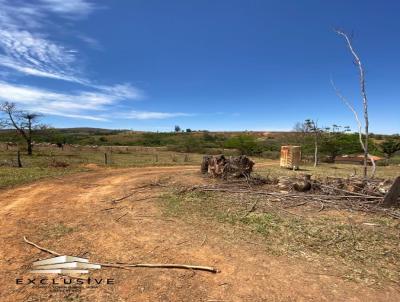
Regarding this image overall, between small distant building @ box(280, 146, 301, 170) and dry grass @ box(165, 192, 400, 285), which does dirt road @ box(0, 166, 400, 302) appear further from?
small distant building @ box(280, 146, 301, 170)

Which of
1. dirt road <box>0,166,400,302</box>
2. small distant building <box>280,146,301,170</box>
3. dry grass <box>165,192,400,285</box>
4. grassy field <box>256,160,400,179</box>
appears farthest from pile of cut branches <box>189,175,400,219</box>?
small distant building <box>280,146,301,170</box>

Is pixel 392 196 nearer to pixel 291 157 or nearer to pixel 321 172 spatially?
pixel 321 172

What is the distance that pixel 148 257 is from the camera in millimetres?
5141

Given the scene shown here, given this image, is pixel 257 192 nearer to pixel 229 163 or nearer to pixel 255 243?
pixel 229 163

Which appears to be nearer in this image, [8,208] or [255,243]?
[255,243]

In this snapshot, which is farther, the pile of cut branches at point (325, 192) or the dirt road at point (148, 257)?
the pile of cut branches at point (325, 192)

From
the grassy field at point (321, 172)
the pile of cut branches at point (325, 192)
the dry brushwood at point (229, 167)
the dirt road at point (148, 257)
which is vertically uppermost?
the dry brushwood at point (229, 167)

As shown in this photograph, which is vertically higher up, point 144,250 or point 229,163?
point 229,163

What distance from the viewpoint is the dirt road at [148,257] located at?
4086 mm

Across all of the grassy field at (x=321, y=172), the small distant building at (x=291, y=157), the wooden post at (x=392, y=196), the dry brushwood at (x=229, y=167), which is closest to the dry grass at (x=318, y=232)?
the wooden post at (x=392, y=196)

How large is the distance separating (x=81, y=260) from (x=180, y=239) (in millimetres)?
1721

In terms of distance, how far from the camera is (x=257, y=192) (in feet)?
32.1

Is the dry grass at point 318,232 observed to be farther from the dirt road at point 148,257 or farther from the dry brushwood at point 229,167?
the dry brushwood at point 229,167


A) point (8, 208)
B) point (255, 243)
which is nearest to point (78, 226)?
point (8, 208)
